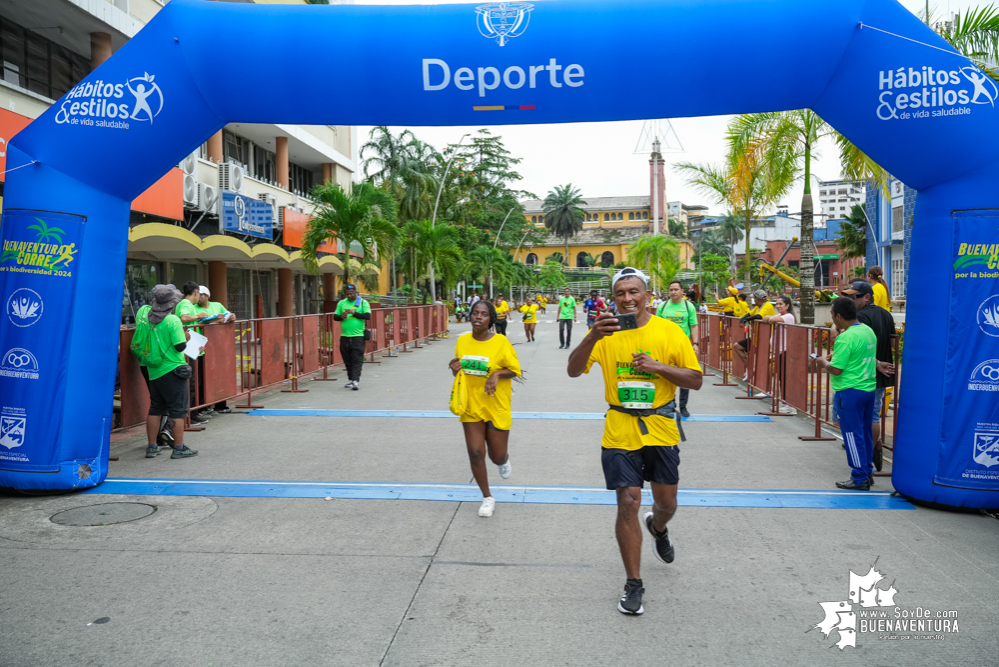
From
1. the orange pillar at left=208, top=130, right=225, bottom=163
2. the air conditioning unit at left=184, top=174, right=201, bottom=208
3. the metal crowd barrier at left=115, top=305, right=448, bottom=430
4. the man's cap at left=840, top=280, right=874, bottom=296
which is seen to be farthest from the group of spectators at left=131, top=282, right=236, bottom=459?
the orange pillar at left=208, top=130, right=225, bottom=163

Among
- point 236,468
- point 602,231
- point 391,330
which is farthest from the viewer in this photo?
point 602,231

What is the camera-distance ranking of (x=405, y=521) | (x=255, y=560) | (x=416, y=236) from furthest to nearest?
1. (x=416, y=236)
2. (x=405, y=521)
3. (x=255, y=560)

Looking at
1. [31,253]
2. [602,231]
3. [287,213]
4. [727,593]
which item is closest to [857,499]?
[727,593]

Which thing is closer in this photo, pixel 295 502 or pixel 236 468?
pixel 295 502

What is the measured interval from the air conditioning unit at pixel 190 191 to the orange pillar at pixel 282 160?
28.8 ft

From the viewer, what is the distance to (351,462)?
741 cm

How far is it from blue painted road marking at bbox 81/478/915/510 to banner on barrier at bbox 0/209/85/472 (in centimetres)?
64

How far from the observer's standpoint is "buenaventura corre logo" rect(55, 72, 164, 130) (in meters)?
6.12

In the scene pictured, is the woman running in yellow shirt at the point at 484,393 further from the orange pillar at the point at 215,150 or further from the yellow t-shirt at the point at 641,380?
the orange pillar at the point at 215,150

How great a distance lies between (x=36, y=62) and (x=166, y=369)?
40.3ft

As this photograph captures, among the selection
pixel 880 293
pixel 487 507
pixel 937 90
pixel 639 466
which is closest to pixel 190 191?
pixel 880 293

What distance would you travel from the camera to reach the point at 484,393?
5.57 m

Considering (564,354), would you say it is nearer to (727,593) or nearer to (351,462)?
(351,462)

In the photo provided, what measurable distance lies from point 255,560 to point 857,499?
4612 millimetres
